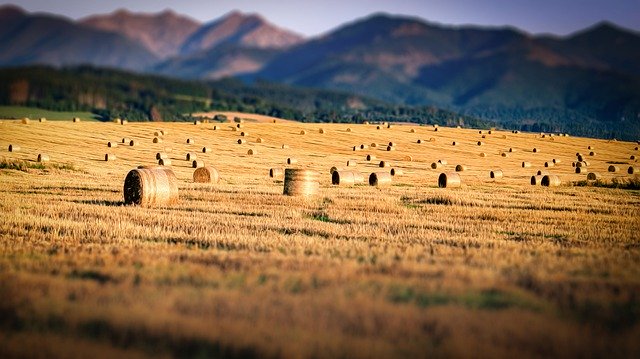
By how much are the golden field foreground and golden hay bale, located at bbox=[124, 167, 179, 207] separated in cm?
63

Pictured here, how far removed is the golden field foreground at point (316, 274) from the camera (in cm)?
737

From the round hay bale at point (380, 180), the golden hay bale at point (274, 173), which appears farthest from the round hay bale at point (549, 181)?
the golden hay bale at point (274, 173)

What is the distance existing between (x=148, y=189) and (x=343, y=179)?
44.5 feet

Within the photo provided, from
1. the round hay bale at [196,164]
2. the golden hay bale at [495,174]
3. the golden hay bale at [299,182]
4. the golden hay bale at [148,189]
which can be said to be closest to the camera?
the golden hay bale at [148,189]

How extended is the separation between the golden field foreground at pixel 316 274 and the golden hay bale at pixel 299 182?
600 millimetres

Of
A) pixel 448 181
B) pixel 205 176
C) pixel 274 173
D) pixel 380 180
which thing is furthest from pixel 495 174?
pixel 205 176

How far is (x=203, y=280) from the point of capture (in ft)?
32.7

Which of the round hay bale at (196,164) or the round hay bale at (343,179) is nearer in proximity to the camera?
the round hay bale at (343,179)

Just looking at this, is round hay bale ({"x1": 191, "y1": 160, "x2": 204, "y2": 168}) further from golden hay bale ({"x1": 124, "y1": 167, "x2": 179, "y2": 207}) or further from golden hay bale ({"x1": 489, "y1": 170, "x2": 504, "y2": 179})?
golden hay bale ({"x1": 124, "y1": 167, "x2": 179, "y2": 207})

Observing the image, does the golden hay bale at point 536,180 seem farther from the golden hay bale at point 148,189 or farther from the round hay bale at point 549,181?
the golden hay bale at point 148,189

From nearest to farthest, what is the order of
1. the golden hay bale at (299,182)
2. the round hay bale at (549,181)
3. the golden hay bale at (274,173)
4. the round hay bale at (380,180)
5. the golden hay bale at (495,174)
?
the golden hay bale at (299,182)
the round hay bale at (380,180)
the round hay bale at (549,181)
the golden hay bale at (274,173)
the golden hay bale at (495,174)

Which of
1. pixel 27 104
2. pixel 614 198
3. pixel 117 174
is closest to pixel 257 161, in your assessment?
pixel 117 174

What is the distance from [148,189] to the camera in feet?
71.1

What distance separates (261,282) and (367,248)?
13.7 feet
